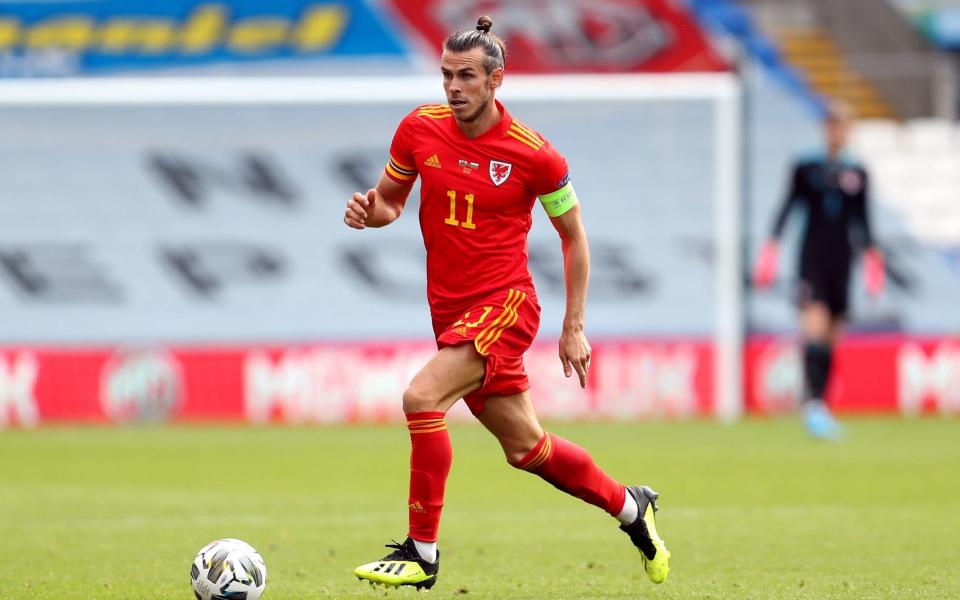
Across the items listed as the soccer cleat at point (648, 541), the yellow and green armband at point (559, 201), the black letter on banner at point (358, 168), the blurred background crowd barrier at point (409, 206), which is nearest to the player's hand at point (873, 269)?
the blurred background crowd barrier at point (409, 206)

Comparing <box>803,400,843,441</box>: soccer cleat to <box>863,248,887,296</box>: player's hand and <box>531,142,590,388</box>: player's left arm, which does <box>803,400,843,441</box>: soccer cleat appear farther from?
<box>531,142,590,388</box>: player's left arm

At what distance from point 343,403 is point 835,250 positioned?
18.7ft

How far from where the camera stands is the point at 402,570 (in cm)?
564

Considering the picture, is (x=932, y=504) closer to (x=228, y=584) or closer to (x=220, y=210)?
(x=228, y=584)

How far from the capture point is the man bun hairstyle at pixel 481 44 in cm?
578

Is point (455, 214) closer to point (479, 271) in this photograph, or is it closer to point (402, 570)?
point (479, 271)

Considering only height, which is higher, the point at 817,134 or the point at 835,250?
the point at 817,134

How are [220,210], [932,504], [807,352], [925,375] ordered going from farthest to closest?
[220,210], [925,375], [807,352], [932,504]

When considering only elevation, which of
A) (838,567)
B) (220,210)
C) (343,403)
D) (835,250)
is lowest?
(838,567)

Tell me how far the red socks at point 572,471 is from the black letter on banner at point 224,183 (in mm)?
17752

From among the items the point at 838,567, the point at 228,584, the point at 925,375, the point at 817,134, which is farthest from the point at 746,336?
the point at 228,584

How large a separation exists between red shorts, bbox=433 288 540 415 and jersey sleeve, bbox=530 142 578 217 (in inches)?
13.6

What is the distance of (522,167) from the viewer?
5887 mm

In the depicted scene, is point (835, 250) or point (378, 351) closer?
point (835, 250)
